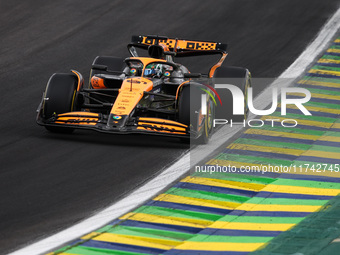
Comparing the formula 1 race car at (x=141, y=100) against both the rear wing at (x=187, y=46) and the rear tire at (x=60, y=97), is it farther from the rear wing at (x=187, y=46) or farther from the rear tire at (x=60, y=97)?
the rear wing at (x=187, y=46)

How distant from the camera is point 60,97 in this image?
50.5ft

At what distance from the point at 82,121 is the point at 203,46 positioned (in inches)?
152

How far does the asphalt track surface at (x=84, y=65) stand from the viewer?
1227 cm

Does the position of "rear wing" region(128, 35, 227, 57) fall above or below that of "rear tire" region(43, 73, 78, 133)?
above

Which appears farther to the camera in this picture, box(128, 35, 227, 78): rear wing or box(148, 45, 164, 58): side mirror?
box(128, 35, 227, 78): rear wing

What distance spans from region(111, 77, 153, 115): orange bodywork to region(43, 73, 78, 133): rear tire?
2.88 ft

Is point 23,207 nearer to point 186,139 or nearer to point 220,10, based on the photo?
point 186,139

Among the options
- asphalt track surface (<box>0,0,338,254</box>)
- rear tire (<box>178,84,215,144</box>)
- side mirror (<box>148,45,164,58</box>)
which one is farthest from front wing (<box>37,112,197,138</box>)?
side mirror (<box>148,45,164,58</box>)

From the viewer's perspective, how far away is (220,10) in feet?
84.6

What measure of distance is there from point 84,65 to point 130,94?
599 cm

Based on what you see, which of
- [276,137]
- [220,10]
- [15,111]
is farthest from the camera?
[220,10]

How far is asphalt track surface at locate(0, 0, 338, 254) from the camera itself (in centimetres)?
1227

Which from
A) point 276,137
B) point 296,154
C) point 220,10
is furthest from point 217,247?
point 220,10

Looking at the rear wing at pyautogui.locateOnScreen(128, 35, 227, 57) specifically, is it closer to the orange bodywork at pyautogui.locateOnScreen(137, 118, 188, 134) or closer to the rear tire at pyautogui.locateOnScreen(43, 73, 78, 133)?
the rear tire at pyautogui.locateOnScreen(43, 73, 78, 133)
